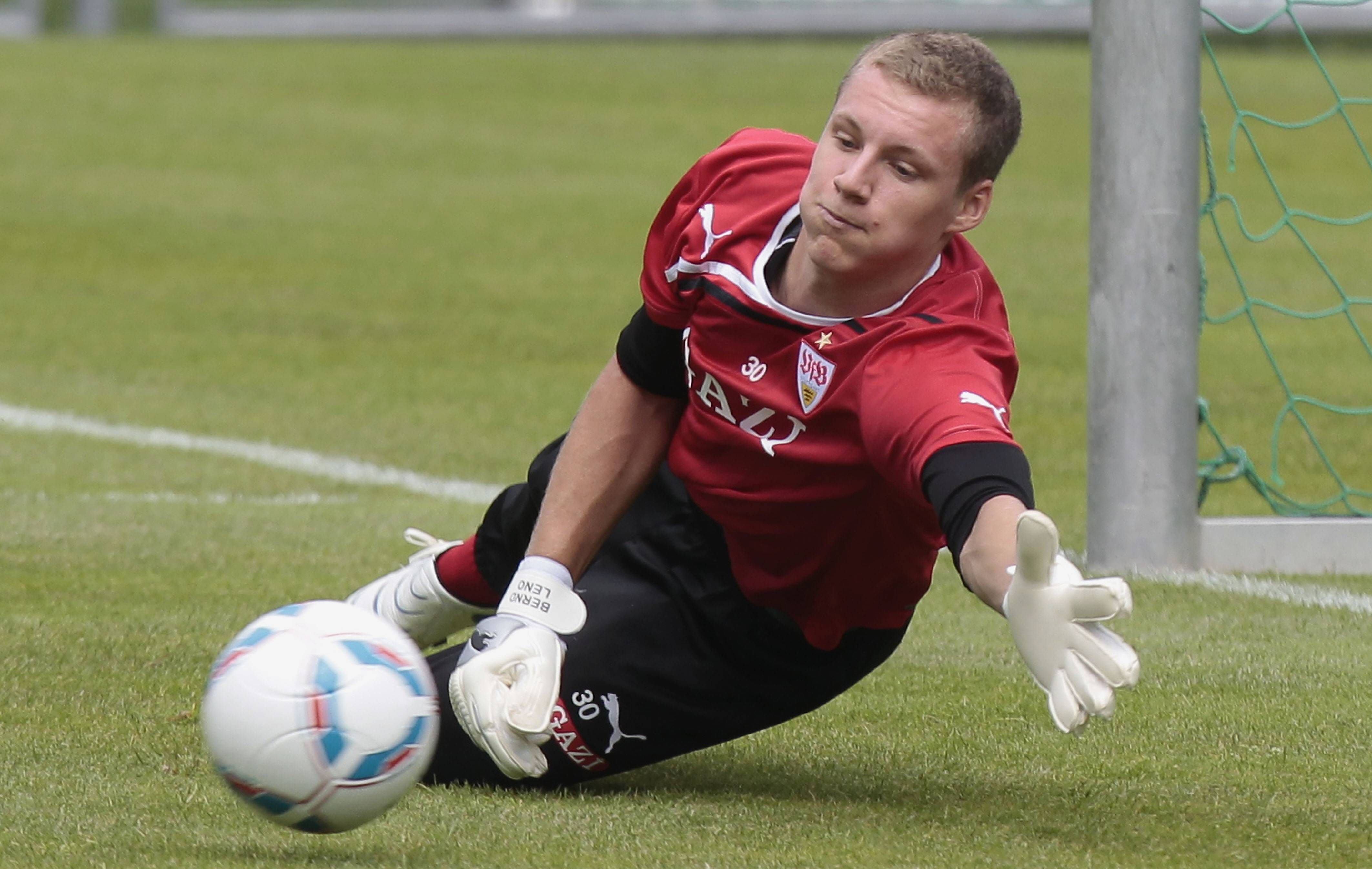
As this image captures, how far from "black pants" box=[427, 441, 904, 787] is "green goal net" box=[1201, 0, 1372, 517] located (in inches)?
85.3

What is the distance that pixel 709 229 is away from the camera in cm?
339

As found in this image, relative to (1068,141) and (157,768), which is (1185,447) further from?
(1068,141)

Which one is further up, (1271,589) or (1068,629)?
(1068,629)

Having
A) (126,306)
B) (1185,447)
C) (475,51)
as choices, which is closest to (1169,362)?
(1185,447)

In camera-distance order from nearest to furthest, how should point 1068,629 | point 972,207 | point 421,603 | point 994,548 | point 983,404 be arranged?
point 1068,629
point 994,548
point 983,404
point 972,207
point 421,603

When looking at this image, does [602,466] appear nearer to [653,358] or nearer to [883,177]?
[653,358]

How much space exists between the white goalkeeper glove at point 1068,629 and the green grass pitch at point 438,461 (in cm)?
42

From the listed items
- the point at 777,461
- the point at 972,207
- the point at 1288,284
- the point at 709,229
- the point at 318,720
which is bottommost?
the point at 1288,284

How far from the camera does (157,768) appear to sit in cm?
335

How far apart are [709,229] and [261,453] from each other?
4.01m

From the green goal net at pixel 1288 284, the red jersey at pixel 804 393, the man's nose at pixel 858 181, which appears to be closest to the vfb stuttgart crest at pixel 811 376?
the red jersey at pixel 804 393

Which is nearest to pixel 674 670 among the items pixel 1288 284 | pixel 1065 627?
pixel 1065 627

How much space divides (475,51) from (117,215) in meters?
8.07

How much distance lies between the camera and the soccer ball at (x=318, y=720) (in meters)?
2.91
